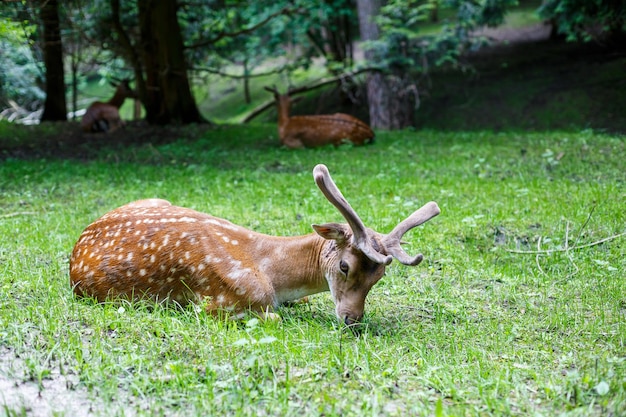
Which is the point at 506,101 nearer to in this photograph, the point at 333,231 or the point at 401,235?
the point at 401,235

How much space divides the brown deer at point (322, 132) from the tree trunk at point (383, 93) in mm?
2935

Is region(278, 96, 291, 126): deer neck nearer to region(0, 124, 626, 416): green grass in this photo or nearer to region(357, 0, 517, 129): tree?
region(357, 0, 517, 129): tree

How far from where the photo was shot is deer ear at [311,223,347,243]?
14.6 ft

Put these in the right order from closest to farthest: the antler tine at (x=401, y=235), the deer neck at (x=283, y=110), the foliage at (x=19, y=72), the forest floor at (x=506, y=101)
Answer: the antler tine at (x=401, y=235) → the deer neck at (x=283, y=110) → the forest floor at (x=506, y=101) → the foliage at (x=19, y=72)

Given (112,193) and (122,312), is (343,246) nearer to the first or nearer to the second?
(122,312)

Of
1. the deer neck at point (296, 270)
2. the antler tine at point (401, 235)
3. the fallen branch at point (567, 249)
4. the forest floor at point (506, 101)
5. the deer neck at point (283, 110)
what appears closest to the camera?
the antler tine at point (401, 235)

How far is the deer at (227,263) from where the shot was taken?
4461 mm

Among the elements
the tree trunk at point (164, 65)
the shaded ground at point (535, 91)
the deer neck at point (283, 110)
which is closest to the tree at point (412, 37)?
the shaded ground at point (535, 91)

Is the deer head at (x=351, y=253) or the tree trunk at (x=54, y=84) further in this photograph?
the tree trunk at (x=54, y=84)

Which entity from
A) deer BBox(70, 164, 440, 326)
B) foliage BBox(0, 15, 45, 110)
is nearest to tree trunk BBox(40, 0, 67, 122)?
foliage BBox(0, 15, 45, 110)

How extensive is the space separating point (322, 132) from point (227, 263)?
9126mm

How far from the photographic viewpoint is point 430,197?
8.27 meters

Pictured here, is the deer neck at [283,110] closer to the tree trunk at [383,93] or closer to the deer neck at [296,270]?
the tree trunk at [383,93]

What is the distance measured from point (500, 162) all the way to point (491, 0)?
574 centimetres
